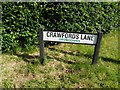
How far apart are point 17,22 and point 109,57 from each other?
2277 mm

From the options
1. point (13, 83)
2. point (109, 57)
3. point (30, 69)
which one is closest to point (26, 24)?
point (30, 69)

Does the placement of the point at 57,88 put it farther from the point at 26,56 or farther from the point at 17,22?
the point at 17,22

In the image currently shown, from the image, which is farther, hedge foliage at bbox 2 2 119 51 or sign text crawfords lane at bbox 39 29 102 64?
hedge foliage at bbox 2 2 119 51

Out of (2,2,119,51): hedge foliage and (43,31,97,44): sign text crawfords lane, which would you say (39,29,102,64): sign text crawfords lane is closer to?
(43,31,97,44): sign text crawfords lane

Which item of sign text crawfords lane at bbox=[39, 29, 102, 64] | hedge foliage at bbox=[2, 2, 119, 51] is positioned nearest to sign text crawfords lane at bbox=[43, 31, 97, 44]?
sign text crawfords lane at bbox=[39, 29, 102, 64]

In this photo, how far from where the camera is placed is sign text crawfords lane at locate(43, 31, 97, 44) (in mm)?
4309

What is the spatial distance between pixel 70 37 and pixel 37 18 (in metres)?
0.98

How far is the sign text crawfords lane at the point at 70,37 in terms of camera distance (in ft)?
14.1

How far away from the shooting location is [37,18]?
4.84 metres

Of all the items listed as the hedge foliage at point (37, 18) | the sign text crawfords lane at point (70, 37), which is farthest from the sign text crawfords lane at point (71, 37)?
the hedge foliage at point (37, 18)

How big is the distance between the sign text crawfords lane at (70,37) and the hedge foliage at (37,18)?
26.3 inches

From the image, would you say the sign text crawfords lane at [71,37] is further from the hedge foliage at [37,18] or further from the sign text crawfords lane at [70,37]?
the hedge foliage at [37,18]

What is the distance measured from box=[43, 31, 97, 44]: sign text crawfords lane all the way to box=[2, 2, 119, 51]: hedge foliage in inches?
26.3

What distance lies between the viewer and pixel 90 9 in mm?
5387
